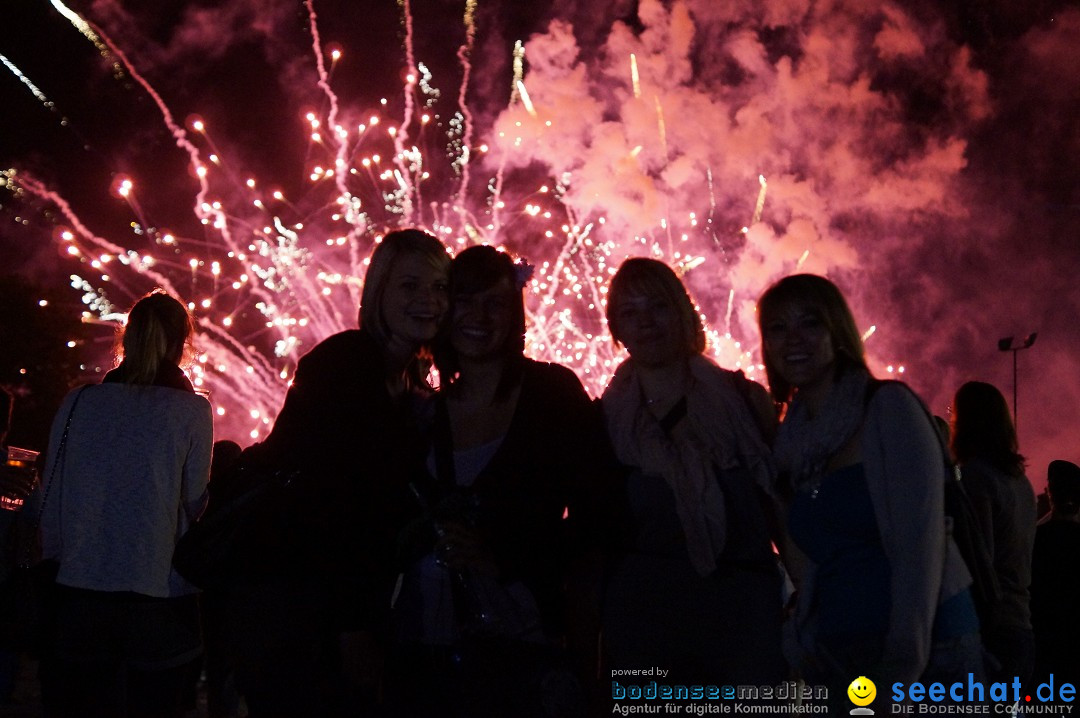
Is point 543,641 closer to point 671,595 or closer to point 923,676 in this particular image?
point 671,595

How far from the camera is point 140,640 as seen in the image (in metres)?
3.66

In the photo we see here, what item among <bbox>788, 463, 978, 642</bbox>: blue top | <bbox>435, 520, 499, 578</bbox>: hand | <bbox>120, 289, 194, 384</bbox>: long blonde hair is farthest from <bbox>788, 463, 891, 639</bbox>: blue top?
<bbox>120, 289, 194, 384</bbox>: long blonde hair

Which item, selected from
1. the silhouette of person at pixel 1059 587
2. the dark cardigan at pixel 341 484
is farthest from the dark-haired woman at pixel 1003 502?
the dark cardigan at pixel 341 484

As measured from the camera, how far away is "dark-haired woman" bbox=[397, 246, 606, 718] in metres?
3.29

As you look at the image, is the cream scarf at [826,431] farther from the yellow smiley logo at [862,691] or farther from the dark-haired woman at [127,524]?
the dark-haired woman at [127,524]

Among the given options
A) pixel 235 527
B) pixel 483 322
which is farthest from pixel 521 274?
pixel 235 527

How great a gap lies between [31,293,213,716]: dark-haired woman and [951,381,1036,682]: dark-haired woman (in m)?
3.49

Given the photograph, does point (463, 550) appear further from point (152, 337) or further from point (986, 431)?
point (986, 431)

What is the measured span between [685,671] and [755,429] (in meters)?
0.91

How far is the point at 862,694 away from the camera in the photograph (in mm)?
3006

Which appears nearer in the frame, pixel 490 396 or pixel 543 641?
pixel 543 641

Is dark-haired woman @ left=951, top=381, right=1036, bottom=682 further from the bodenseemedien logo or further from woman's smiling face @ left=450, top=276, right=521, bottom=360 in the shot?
woman's smiling face @ left=450, top=276, right=521, bottom=360

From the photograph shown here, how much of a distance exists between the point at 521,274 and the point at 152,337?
1506 mm

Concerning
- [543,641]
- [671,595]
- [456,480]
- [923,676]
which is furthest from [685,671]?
[456,480]
